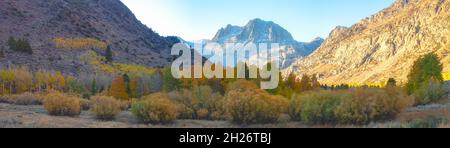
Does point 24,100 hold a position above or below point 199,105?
above

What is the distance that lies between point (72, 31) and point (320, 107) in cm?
9483

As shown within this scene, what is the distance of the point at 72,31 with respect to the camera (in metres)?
113

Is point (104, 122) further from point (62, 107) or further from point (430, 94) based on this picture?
point (430, 94)

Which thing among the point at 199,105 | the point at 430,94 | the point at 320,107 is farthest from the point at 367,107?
the point at 430,94

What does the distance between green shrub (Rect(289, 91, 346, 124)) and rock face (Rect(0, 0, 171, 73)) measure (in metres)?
62.3

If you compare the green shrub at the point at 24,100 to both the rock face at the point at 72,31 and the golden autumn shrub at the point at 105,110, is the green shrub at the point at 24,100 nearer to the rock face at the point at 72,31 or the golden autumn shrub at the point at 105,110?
the golden autumn shrub at the point at 105,110

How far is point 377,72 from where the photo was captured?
190375 mm

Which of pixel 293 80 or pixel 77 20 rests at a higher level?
pixel 77 20

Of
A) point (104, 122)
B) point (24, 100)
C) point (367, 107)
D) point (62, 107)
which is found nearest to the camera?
point (104, 122)

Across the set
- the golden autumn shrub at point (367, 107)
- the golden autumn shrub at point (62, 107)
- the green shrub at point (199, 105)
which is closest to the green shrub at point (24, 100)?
the golden autumn shrub at point (62, 107)

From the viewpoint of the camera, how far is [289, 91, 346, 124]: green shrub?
28.5 meters
